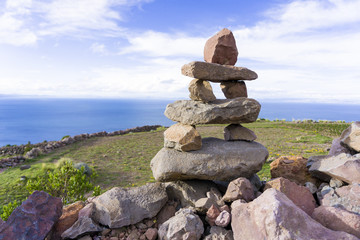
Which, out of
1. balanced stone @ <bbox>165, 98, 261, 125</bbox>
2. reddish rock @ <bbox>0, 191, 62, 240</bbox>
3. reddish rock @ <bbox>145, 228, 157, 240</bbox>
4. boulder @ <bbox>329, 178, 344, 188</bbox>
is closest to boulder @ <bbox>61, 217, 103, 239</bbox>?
reddish rock @ <bbox>0, 191, 62, 240</bbox>

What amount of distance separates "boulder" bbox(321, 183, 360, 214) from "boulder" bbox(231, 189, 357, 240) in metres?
1.38

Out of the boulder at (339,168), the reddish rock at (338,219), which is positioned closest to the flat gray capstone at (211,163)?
the boulder at (339,168)

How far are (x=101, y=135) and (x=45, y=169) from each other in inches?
546

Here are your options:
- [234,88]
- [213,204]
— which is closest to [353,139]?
[234,88]

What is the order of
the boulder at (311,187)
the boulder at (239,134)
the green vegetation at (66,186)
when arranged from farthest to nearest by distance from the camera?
the green vegetation at (66,186), the boulder at (239,134), the boulder at (311,187)

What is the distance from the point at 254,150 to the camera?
25.9 feet

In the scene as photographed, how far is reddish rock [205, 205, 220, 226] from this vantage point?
251 inches

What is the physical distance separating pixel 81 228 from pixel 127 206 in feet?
3.95

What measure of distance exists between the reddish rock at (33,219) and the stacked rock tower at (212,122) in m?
2.87

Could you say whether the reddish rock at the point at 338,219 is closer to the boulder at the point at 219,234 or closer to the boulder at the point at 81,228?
the boulder at the point at 219,234

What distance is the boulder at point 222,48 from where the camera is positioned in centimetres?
814

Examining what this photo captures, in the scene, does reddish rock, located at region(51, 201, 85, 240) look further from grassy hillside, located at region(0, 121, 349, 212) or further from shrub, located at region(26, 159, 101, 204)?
grassy hillside, located at region(0, 121, 349, 212)

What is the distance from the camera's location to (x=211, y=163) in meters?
7.43


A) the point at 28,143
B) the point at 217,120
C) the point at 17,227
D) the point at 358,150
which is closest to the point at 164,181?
the point at 217,120
